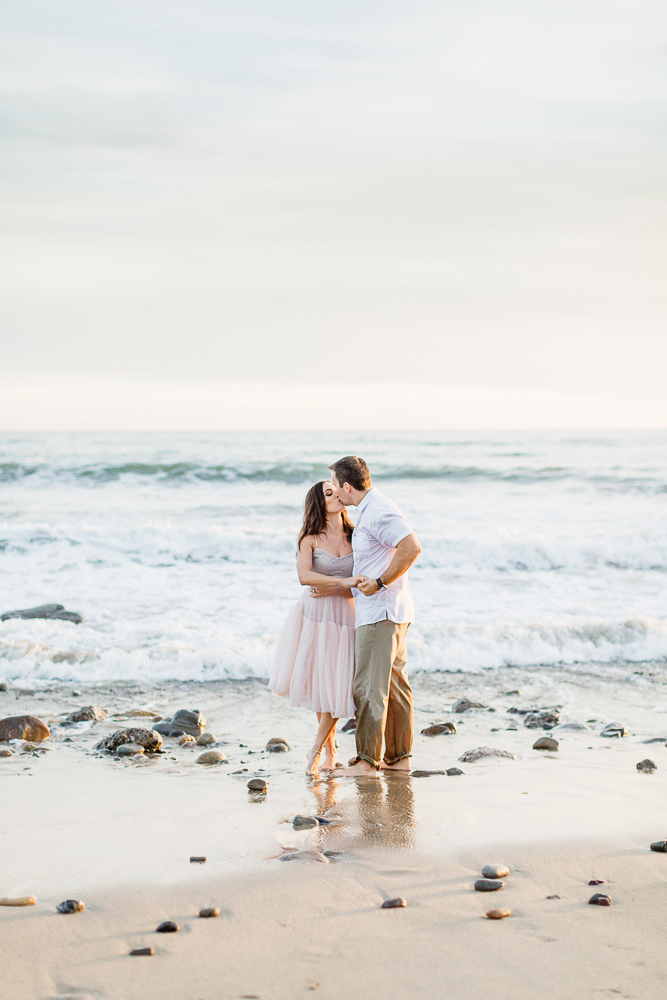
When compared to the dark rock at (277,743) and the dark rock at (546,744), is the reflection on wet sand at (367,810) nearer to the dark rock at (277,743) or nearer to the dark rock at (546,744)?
the dark rock at (277,743)

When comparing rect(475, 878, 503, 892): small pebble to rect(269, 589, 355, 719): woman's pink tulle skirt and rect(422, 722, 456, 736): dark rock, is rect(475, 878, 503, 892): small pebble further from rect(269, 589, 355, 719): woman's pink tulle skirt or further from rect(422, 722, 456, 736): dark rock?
rect(422, 722, 456, 736): dark rock

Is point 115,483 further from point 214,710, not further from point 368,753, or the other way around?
point 368,753

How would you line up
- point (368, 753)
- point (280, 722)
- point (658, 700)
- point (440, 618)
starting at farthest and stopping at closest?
point (440, 618) < point (658, 700) < point (280, 722) < point (368, 753)

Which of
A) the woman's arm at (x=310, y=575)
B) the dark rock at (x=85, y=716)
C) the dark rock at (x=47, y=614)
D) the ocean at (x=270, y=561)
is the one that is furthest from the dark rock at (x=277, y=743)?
the dark rock at (x=47, y=614)

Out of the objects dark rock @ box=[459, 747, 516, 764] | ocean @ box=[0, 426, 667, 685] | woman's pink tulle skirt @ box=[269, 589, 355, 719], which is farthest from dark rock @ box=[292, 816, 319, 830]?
→ ocean @ box=[0, 426, 667, 685]

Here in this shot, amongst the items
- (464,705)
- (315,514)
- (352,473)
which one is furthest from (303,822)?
(464,705)

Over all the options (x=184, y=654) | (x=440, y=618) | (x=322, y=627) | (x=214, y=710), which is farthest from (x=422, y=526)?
(x=322, y=627)

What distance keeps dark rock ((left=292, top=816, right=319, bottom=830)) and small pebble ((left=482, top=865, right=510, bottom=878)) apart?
105 cm

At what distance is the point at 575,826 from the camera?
14.1ft

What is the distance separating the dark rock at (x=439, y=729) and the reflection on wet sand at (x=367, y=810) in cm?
104

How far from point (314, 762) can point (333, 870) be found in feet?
5.30

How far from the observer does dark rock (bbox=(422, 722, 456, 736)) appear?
634cm

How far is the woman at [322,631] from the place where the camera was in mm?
5352

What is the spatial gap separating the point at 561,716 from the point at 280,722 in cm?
239
